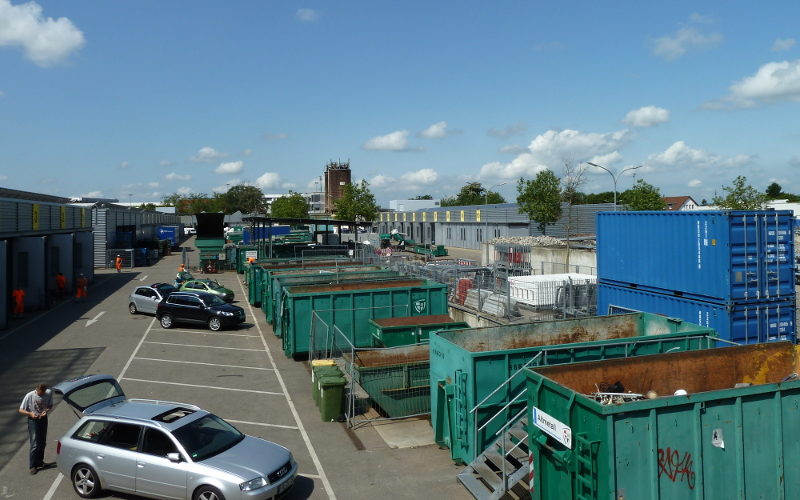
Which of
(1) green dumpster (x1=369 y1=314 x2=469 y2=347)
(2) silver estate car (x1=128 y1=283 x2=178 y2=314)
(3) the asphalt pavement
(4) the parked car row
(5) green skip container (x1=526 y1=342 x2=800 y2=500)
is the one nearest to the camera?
(5) green skip container (x1=526 y1=342 x2=800 y2=500)

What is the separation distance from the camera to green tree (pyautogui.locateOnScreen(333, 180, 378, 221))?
75.5 m

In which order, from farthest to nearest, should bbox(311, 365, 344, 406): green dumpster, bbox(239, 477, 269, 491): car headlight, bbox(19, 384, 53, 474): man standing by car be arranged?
bbox(311, 365, 344, 406): green dumpster, bbox(19, 384, 53, 474): man standing by car, bbox(239, 477, 269, 491): car headlight

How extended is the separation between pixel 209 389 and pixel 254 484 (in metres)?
7.78

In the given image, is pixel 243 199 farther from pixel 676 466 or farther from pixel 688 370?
pixel 676 466

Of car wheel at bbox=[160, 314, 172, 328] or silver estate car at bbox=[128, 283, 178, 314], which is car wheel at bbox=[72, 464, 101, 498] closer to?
car wheel at bbox=[160, 314, 172, 328]

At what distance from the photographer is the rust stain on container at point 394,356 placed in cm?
1480

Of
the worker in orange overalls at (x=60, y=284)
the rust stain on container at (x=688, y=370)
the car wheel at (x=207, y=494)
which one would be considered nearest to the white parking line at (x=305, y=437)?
the car wheel at (x=207, y=494)

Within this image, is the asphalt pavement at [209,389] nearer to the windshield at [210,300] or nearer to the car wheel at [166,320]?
the car wheel at [166,320]

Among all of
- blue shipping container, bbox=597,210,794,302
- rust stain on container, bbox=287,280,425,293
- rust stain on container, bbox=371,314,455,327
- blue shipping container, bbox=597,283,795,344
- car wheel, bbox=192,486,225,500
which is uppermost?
blue shipping container, bbox=597,210,794,302

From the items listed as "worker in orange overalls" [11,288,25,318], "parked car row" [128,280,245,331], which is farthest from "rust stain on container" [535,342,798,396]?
"worker in orange overalls" [11,288,25,318]

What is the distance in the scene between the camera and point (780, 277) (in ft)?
49.3

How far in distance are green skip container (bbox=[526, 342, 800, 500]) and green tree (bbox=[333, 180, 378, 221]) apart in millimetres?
67326

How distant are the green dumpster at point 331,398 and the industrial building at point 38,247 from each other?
1640 cm

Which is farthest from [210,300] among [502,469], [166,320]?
[502,469]
